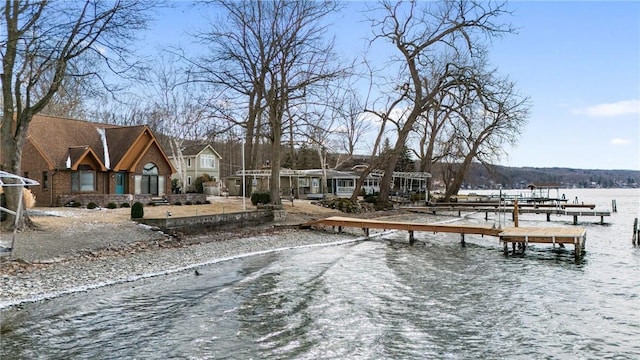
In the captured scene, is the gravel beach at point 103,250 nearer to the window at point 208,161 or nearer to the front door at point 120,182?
the front door at point 120,182

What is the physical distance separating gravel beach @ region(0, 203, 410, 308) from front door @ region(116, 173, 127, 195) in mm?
8064

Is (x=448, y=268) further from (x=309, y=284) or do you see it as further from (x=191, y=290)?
(x=191, y=290)

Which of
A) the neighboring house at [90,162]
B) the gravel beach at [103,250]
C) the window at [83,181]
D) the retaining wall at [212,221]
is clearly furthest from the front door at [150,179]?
the retaining wall at [212,221]

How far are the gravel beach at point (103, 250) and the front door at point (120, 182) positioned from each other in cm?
806

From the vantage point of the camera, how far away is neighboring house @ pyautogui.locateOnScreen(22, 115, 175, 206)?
2727 centimetres

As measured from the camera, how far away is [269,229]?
23.8 m

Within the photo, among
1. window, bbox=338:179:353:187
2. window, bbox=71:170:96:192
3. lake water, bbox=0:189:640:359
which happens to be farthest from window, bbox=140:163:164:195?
window, bbox=338:179:353:187

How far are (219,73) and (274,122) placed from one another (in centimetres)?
412

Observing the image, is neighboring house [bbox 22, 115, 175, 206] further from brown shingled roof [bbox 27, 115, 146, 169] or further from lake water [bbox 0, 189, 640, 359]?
lake water [bbox 0, 189, 640, 359]

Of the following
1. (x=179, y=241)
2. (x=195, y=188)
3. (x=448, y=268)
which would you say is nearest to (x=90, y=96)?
(x=179, y=241)

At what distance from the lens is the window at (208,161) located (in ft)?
166

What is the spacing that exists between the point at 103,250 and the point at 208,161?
36354mm

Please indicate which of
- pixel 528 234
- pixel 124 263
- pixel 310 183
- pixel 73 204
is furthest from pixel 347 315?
pixel 310 183

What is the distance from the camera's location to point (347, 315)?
9.46 meters
